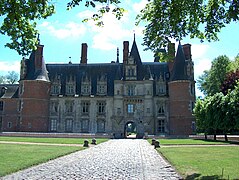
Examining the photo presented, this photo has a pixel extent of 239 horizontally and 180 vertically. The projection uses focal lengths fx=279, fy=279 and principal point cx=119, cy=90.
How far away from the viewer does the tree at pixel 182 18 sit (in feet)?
33.4

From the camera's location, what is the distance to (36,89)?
41.7 metres

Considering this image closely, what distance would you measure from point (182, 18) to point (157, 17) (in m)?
0.98

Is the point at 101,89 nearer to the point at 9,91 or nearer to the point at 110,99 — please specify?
the point at 110,99

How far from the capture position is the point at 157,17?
11.1 metres

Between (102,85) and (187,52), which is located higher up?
(187,52)

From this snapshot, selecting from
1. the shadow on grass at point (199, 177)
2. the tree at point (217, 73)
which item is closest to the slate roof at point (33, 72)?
the tree at point (217, 73)

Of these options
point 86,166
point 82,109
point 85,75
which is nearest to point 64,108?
point 82,109

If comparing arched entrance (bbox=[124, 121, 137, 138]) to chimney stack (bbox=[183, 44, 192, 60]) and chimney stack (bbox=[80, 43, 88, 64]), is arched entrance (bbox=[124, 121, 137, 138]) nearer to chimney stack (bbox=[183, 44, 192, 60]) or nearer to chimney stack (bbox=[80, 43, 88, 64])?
chimney stack (bbox=[80, 43, 88, 64])

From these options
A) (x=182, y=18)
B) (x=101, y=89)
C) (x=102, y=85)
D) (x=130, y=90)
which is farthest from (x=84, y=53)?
(x=182, y=18)

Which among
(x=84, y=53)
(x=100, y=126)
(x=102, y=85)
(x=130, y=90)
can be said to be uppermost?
(x=84, y=53)

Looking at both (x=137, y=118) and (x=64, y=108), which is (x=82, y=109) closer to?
(x=64, y=108)

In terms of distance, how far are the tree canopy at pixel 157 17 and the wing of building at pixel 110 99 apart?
95.4 feet

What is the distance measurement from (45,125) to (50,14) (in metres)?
34.6

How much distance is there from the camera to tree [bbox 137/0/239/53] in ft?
33.4
